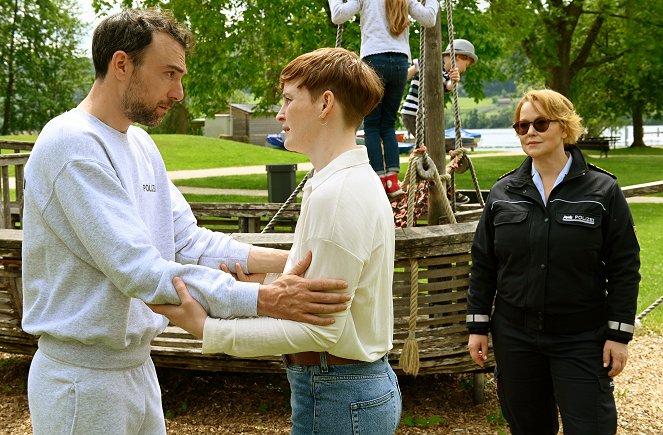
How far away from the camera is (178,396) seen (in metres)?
6.09

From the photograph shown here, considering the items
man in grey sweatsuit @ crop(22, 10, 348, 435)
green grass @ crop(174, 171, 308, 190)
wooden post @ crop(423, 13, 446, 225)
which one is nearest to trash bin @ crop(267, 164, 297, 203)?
wooden post @ crop(423, 13, 446, 225)

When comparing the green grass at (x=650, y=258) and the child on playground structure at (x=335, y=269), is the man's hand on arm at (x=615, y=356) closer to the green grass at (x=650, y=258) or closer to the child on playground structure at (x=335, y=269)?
the child on playground structure at (x=335, y=269)

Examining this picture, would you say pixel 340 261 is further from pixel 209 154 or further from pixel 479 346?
pixel 209 154

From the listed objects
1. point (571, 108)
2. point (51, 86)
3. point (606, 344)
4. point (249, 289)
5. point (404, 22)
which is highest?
point (51, 86)

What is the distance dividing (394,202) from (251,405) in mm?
1682

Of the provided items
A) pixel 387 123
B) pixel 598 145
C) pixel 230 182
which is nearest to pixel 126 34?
pixel 387 123

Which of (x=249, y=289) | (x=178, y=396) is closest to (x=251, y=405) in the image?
(x=178, y=396)

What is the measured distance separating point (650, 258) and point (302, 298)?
33.5 ft

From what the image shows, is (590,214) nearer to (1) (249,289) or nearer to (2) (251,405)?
(1) (249,289)

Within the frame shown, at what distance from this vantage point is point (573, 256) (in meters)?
3.50

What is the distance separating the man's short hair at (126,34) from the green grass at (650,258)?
6.44 metres

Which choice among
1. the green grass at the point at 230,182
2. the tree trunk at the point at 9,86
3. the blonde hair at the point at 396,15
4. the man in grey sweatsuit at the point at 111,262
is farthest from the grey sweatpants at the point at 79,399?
the tree trunk at the point at 9,86

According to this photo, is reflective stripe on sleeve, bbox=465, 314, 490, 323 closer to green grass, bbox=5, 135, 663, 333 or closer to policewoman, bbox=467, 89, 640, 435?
policewoman, bbox=467, 89, 640, 435

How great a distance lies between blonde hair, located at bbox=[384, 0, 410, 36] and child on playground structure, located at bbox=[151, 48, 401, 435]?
126 inches
